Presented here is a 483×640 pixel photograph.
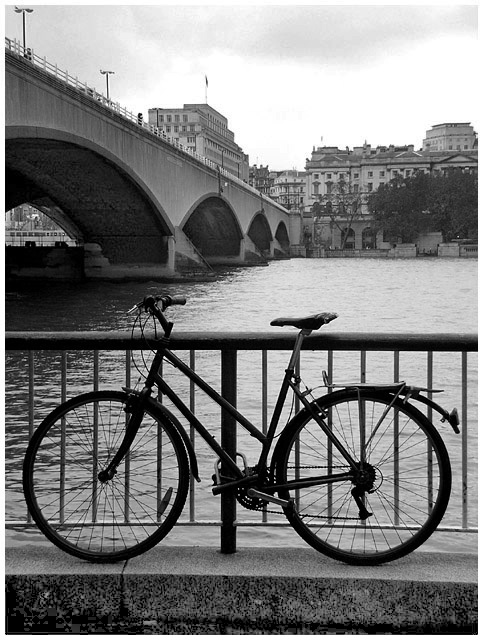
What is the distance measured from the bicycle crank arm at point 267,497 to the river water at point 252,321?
79 centimetres

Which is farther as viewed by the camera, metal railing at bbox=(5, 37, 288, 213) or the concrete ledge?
metal railing at bbox=(5, 37, 288, 213)

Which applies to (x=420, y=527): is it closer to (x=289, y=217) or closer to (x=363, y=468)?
(x=363, y=468)

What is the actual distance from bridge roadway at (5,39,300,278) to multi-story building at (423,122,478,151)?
117 meters

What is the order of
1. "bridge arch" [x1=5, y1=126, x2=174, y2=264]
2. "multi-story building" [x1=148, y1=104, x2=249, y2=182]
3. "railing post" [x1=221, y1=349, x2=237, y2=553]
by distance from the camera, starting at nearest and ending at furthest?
"railing post" [x1=221, y1=349, x2=237, y2=553] → "bridge arch" [x1=5, y1=126, x2=174, y2=264] → "multi-story building" [x1=148, y1=104, x2=249, y2=182]

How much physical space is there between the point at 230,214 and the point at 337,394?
179 ft

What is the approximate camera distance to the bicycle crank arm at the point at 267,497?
3.31 metres

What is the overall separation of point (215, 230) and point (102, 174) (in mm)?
28263

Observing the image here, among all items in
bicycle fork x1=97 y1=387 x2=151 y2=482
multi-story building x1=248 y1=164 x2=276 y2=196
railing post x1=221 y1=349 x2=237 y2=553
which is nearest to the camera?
bicycle fork x1=97 y1=387 x2=151 y2=482

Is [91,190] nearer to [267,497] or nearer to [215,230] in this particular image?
[215,230]

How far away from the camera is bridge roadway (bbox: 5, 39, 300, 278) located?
83.6 feet

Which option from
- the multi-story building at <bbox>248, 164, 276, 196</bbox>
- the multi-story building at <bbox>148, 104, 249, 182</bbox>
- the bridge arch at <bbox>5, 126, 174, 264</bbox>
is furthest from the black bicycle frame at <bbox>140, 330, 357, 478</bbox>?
the multi-story building at <bbox>248, 164, 276, 196</bbox>

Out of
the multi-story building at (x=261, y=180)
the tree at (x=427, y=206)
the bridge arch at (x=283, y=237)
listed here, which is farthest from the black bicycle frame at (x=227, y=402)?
the multi-story building at (x=261, y=180)

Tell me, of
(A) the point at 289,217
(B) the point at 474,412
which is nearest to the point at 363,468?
(B) the point at 474,412

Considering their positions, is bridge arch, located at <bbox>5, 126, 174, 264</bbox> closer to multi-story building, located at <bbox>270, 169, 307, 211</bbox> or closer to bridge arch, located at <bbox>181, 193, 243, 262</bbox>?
bridge arch, located at <bbox>181, 193, 243, 262</bbox>
